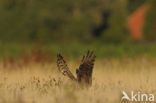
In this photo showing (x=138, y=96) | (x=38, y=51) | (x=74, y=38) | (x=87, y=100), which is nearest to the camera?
(x=87, y=100)

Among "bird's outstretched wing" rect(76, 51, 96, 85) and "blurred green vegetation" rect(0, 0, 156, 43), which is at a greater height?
"blurred green vegetation" rect(0, 0, 156, 43)

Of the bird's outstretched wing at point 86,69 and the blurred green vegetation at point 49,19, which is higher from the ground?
the blurred green vegetation at point 49,19

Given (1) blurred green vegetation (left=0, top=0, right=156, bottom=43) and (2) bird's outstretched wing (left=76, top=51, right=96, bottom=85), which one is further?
(1) blurred green vegetation (left=0, top=0, right=156, bottom=43)

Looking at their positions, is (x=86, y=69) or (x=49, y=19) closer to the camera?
(x=86, y=69)

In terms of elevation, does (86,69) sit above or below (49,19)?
below

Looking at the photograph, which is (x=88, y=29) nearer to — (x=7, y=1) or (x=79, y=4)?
(x=79, y=4)

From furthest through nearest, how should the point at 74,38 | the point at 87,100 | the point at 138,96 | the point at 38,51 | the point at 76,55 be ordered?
the point at 74,38, the point at 76,55, the point at 38,51, the point at 138,96, the point at 87,100

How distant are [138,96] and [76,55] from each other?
10.8m

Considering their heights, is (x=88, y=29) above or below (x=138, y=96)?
above

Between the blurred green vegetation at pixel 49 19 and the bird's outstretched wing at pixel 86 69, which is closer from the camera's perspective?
the bird's outstretched wing at pixel 86 69

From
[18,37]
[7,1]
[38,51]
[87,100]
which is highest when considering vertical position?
[7,1]

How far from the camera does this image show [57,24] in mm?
27047

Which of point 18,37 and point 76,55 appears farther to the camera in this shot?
point 18,37

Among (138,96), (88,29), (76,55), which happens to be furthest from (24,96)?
(88,29)
